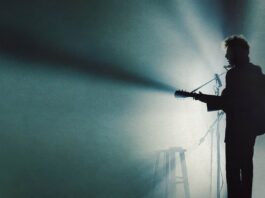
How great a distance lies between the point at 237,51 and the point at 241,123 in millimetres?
430

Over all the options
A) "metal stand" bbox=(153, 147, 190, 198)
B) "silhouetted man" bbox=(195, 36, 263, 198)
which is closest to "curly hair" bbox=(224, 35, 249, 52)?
"silhouetted man" bbox=(195, 36, 263, 198)

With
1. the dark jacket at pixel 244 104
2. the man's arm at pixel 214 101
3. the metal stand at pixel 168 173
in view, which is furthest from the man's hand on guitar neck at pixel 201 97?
the metal stand at pixel 168 173

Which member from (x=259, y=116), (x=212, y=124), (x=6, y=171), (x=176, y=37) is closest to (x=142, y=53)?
(x=176, y=37)

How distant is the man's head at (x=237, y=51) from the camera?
1947 mm

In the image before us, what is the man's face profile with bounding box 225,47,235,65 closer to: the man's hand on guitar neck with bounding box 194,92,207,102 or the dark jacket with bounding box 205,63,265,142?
the dark jacket with bounding box 205,63,265,142

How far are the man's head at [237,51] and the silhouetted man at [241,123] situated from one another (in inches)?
1.9

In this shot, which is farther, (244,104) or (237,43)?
(237,43)

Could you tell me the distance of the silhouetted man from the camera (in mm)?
1814

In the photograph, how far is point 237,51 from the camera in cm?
196

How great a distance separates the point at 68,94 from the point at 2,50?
1.01 metres

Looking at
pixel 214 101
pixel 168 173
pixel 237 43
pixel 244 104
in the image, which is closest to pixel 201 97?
pixel 214 101

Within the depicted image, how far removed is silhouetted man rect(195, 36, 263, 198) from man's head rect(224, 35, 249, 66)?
5 centimetres

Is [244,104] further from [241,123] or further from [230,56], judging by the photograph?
[230,56]

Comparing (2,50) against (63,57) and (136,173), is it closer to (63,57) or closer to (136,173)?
(63,57)
